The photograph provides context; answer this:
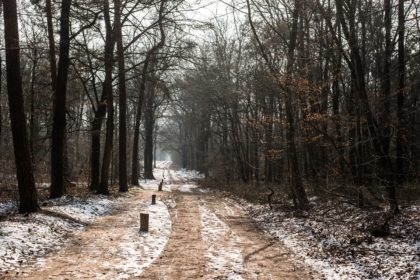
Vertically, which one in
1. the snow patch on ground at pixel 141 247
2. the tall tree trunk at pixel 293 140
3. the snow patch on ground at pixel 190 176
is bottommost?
the snow patch on ground at pixel 190 176

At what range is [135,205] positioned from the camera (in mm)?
21812

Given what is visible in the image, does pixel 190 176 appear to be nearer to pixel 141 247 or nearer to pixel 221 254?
pixel 141 247

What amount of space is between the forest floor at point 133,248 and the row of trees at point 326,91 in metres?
3.72

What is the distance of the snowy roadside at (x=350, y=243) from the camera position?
31.6 feet

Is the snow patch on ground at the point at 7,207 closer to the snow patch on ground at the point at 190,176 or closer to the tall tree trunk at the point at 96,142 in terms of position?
the tall tree trunk at the point at 96,142

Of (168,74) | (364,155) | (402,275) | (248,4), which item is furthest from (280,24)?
(168,74)

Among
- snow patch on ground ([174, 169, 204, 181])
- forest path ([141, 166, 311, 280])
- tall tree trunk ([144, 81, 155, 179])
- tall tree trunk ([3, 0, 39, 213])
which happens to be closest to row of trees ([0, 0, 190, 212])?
tall tree trunk ([3, 0, 39, 213])

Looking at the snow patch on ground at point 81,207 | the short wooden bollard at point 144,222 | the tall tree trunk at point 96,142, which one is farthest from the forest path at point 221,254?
the tall tree trunk at point 96,142

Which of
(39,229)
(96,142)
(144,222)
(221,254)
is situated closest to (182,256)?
(221,254)

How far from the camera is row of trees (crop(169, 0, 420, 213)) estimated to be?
1427cm

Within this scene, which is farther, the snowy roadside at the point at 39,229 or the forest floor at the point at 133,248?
the snowy roadside at the point at 39,229

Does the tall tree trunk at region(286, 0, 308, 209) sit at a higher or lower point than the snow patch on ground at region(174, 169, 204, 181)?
higher

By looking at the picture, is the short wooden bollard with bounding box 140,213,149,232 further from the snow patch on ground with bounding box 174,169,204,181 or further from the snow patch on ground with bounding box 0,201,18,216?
the snow patch on ground with bounding box 174,169,204,181

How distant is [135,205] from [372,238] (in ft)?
41.1
